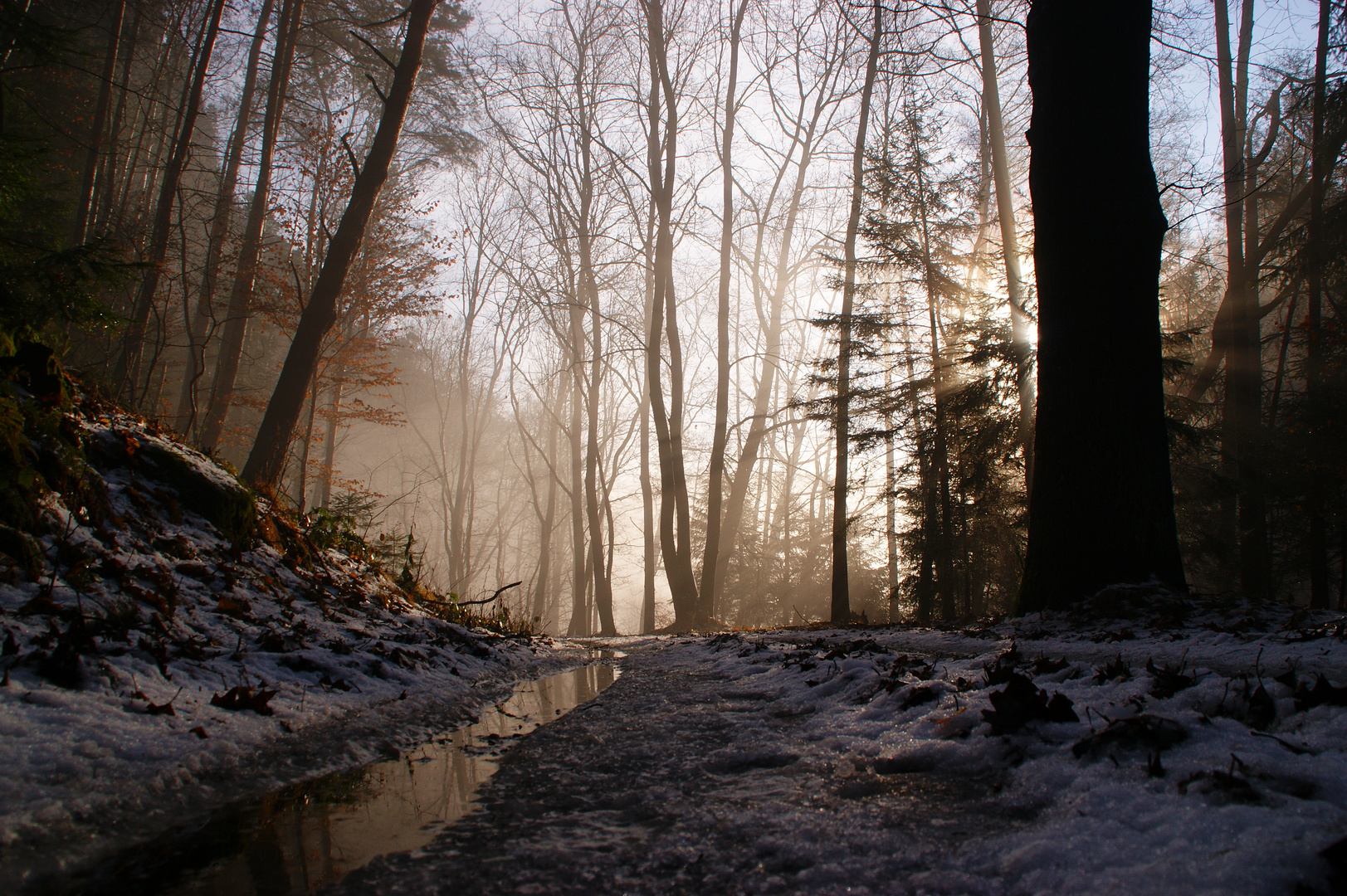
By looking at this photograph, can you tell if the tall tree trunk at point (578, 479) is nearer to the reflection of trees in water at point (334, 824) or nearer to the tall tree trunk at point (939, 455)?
the tall tree trunk at point (939, 455)

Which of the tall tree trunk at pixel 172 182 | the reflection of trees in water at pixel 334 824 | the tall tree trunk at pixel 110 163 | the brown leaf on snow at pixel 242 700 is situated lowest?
the reflection of trees in water at pixel 334 824

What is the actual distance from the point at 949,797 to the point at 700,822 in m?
0.55

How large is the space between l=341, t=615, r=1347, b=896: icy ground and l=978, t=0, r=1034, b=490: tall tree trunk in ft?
26.9

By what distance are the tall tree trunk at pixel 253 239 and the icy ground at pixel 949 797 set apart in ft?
54.1

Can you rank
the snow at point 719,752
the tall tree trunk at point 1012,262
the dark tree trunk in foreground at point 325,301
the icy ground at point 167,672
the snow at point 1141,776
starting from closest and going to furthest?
the snow at point 1141,776 < the snow at point 719,752 < the icy ground at point 167,672 < the dark tree trunk in foreground at point 325,301 < the tall tree trunk at point 1012,262

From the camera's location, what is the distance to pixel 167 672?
6.68 ft

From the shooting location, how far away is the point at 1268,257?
1362 centimetres

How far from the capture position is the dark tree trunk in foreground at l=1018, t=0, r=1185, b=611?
4457 millimetres

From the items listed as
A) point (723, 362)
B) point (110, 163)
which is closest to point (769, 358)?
point (723, 362)

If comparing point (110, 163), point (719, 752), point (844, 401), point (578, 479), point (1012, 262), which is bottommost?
point (719, 752)

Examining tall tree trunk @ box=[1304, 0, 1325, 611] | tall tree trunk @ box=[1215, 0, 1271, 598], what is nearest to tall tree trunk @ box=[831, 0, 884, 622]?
tall tree trunk @ box=[1215, 0, 1271, 598]

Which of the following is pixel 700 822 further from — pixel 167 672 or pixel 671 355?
pixel 671 355

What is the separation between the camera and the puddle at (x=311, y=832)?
1.11 m

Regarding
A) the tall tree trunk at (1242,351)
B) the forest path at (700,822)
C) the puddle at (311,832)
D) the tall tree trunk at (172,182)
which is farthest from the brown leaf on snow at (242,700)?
the tall tree trunk at (1242,351)
